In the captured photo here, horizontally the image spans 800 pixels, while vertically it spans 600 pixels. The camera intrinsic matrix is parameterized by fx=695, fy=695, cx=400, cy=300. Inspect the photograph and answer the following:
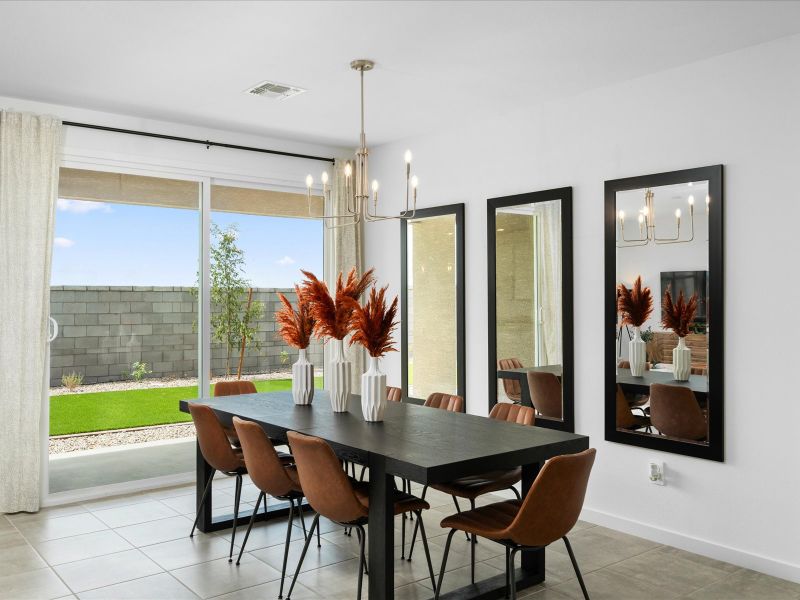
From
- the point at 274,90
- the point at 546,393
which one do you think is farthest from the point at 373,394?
the point at 274,90

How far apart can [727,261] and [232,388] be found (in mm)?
3358

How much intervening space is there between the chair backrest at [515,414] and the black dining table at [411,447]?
287 millimetres

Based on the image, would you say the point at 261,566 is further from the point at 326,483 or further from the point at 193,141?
the point at 193,141

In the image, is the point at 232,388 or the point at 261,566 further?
the point at 232,388

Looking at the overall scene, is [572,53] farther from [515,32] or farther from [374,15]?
[374,15]

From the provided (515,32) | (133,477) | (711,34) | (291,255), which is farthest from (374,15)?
(133,477)

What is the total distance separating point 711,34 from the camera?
139 inches

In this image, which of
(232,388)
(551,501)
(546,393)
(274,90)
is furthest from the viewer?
(232,388)

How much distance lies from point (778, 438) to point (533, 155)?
2408mm

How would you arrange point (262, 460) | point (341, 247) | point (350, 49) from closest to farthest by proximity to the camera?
1. point (262, 460)
2. point (350, 49)
3. point (341, 247)

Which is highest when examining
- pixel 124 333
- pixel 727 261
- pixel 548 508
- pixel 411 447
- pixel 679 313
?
pixel 727 261

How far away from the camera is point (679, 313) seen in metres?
4.01

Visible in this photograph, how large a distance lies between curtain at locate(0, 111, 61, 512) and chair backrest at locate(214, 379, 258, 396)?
3.89 feet

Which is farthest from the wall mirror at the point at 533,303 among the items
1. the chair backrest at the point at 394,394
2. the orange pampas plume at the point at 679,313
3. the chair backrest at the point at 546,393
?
the chair backrest at the point at 394,394
